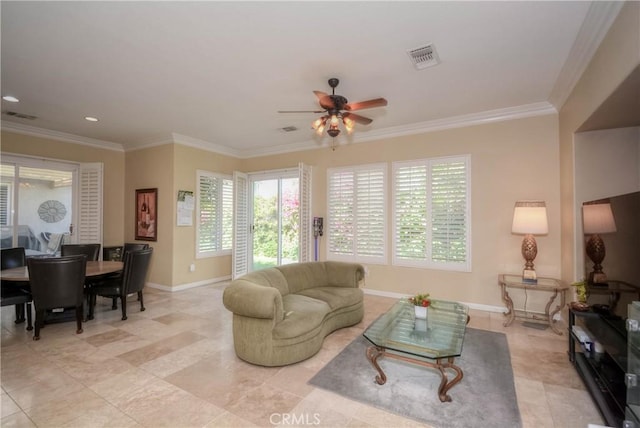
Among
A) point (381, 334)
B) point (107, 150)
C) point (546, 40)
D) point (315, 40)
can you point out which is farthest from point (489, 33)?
point (107, 150)

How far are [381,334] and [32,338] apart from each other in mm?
3854

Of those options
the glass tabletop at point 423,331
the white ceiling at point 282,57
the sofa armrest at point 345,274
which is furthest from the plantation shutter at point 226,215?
the glass tabletop at point 423,331

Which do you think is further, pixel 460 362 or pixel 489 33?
pixel 460 362

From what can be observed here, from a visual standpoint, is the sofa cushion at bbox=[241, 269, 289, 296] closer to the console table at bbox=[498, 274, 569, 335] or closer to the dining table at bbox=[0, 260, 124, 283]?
the dining table at bbox=[0, 260, 124, 283]

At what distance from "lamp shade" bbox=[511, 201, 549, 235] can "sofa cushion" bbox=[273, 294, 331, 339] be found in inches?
104

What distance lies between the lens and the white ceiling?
86.8 inches

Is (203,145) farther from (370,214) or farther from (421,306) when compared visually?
(421,306)

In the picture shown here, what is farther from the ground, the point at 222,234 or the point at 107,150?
the point at 107,150

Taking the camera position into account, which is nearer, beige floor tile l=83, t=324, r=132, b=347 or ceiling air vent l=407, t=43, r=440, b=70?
ceiling air vent l=407, t=43, r=440, b=70

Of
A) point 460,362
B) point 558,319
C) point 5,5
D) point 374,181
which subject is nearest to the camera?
point 5,5

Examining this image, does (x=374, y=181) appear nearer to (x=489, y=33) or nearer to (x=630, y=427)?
(x=489, y=33)

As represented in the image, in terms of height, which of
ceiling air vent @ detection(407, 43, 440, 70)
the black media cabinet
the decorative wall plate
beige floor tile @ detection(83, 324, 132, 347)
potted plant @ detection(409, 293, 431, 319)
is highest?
ceiling air vent @ detection(407, 43, 440, 70)

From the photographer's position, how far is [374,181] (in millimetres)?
5102

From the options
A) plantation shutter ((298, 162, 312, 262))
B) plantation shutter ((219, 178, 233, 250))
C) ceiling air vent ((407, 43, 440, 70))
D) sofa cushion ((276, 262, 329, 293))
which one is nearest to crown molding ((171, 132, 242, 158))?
plantation shutter ((219, 178, 233, 250))
